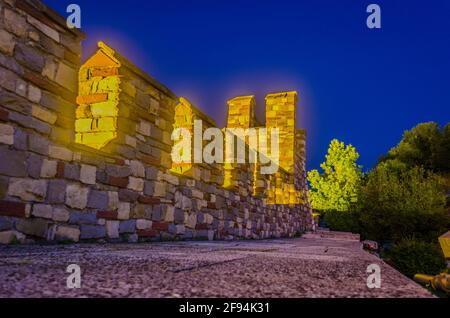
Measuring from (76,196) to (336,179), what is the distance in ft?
72.8

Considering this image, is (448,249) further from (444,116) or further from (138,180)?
(444,116)

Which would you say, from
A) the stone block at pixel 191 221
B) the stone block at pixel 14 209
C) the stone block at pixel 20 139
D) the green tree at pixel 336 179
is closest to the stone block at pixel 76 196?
the stone block at pixel 14 209

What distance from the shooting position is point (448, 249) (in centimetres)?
673

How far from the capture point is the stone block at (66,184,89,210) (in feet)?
11.6

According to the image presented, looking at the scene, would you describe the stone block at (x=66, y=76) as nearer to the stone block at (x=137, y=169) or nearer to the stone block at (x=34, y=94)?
the stone block at (x=34, y=94)

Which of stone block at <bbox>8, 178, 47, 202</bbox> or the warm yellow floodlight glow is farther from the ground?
the warm yellow floodlight glow

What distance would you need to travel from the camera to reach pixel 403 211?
37.7 ft

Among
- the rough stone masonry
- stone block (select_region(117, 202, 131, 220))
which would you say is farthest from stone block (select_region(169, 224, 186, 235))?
stone block (select_region(117, 202, 131, 220))

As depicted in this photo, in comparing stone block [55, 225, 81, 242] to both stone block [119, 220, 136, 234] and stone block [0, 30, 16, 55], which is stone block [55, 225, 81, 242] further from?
stone block [0, 30, 16, 55]

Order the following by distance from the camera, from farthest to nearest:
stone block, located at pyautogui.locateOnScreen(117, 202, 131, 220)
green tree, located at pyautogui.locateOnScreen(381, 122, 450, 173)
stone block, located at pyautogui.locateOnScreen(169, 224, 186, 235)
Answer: green tree, located at pyautogui.locateOnScreen(381, 122, 450, 173)
stone block, located at pyautogui.locateOnScreen(169, 224, 186, 235)
stone block, located at pyautogui.locateOnScreen(117, 202, 131, 220)

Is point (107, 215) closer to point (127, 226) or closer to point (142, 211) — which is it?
point (127, 226)

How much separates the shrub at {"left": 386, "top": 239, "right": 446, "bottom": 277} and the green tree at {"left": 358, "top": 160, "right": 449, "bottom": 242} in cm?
199

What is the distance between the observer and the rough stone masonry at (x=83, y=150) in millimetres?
3059
